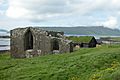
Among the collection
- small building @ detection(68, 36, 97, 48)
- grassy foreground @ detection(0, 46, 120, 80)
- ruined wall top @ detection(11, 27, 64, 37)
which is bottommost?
small building @ detection(68, 36, 97, 48)

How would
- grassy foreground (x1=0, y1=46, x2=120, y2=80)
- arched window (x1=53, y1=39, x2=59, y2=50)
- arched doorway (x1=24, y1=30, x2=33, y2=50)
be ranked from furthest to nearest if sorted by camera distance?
1. arched doorway (x1=24, y1=30, x2=33, y2=50)
2. arched window (x1=53, y1=39, x2=59, y2=50)
3. grassy foreground (x1=0, y1=46, x2=120, y2=80)

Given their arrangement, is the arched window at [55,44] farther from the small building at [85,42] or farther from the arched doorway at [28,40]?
the small building at [85,42]

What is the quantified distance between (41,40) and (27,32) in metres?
4.26

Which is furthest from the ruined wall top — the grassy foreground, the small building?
the small building

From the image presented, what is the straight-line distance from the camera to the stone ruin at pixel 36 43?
50681mm

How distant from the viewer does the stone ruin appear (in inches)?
1995

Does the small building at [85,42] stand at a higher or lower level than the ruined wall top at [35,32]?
lower

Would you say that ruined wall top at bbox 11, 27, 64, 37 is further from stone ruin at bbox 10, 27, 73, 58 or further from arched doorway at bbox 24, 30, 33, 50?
arched doorway at bbox 24, 30, 33, 50

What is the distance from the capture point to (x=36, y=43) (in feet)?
179

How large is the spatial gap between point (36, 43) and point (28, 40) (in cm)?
347

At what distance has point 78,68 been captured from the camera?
27984 mm

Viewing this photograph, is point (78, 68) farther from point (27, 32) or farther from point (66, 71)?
point (27, 32)

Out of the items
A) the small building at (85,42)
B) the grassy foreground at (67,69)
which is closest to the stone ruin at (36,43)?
the grassy foreground at (67,69)

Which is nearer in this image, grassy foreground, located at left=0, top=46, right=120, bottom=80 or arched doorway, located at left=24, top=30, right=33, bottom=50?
grassy foreground, located at left=0, top=46, right=120, bottom=80
